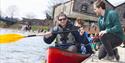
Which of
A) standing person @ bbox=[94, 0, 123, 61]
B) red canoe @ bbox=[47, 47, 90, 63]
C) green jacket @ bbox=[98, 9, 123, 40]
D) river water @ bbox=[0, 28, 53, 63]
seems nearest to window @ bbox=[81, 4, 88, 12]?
river water @ bbox=[0, 28, 53, 63]

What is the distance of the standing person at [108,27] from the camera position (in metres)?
8.84

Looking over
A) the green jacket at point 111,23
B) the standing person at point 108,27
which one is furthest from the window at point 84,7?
the green jacket at point 111,23

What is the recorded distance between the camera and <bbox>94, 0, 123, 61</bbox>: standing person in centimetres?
884

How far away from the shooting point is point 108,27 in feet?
29.5

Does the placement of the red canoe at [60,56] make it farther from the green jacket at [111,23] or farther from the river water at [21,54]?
the river water at [21,54]

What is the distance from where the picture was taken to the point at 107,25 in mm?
9016

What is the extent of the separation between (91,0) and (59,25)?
55161 mm

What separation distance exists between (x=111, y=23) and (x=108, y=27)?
120mm

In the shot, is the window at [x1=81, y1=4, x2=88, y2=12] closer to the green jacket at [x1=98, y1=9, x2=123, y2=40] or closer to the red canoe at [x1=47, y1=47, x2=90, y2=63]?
the green jacket at [x1=98, y1=9, x2=123, y2=40]

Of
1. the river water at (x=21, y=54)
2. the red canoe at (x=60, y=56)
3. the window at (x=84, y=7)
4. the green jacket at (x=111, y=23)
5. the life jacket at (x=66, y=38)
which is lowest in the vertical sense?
the river water at (x=21, y=54)

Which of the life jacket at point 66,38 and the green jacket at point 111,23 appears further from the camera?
the green jacket at point 111,23

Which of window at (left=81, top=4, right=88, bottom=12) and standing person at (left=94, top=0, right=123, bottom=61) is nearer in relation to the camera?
standing person at (left=94, top=0, right=123, bottom=61)

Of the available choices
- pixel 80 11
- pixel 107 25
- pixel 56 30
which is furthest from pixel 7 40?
pixel 80 11

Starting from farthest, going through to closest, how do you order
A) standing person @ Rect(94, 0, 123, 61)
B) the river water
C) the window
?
1. the window
2. the river water
3. standing person @ Rect(94, 0, 123, 61)
